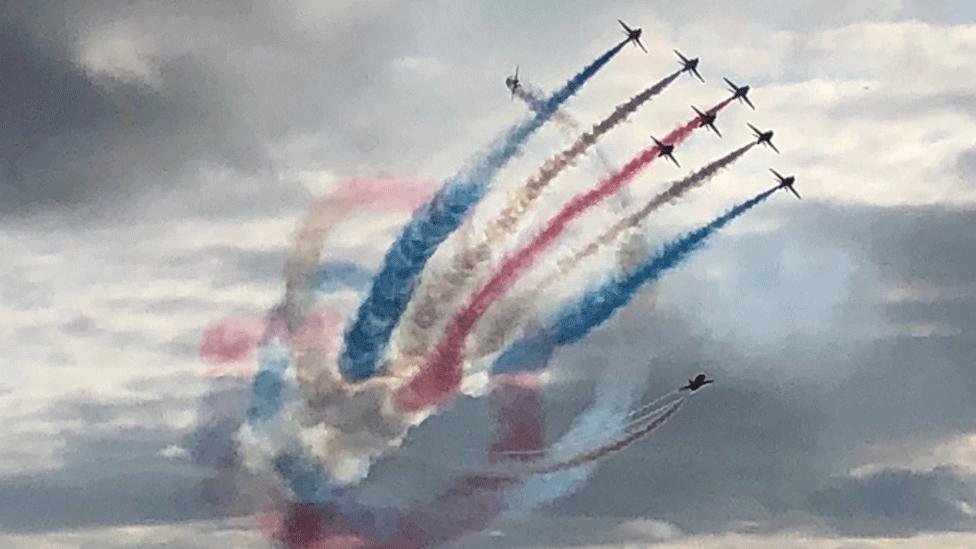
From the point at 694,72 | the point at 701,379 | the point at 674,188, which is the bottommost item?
the point at 701,379

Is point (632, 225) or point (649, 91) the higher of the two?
point (649, 91)

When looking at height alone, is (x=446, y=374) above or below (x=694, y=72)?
below

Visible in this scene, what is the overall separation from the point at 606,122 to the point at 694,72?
308 inches

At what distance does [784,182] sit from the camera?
96.6m

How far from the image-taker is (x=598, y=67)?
89625 mm

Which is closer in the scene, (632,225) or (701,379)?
(632,225)

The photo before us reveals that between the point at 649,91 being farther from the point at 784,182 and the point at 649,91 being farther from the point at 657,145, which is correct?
the point at 784,182

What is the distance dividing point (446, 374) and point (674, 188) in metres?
14.7

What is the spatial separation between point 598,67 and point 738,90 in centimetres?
1134

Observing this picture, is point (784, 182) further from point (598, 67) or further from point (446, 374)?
point (446, 374)

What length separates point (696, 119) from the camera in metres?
94.1

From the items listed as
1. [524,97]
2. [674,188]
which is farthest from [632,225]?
[524,97]

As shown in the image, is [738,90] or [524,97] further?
[738,90]

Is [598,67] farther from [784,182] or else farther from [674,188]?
[784,182]
